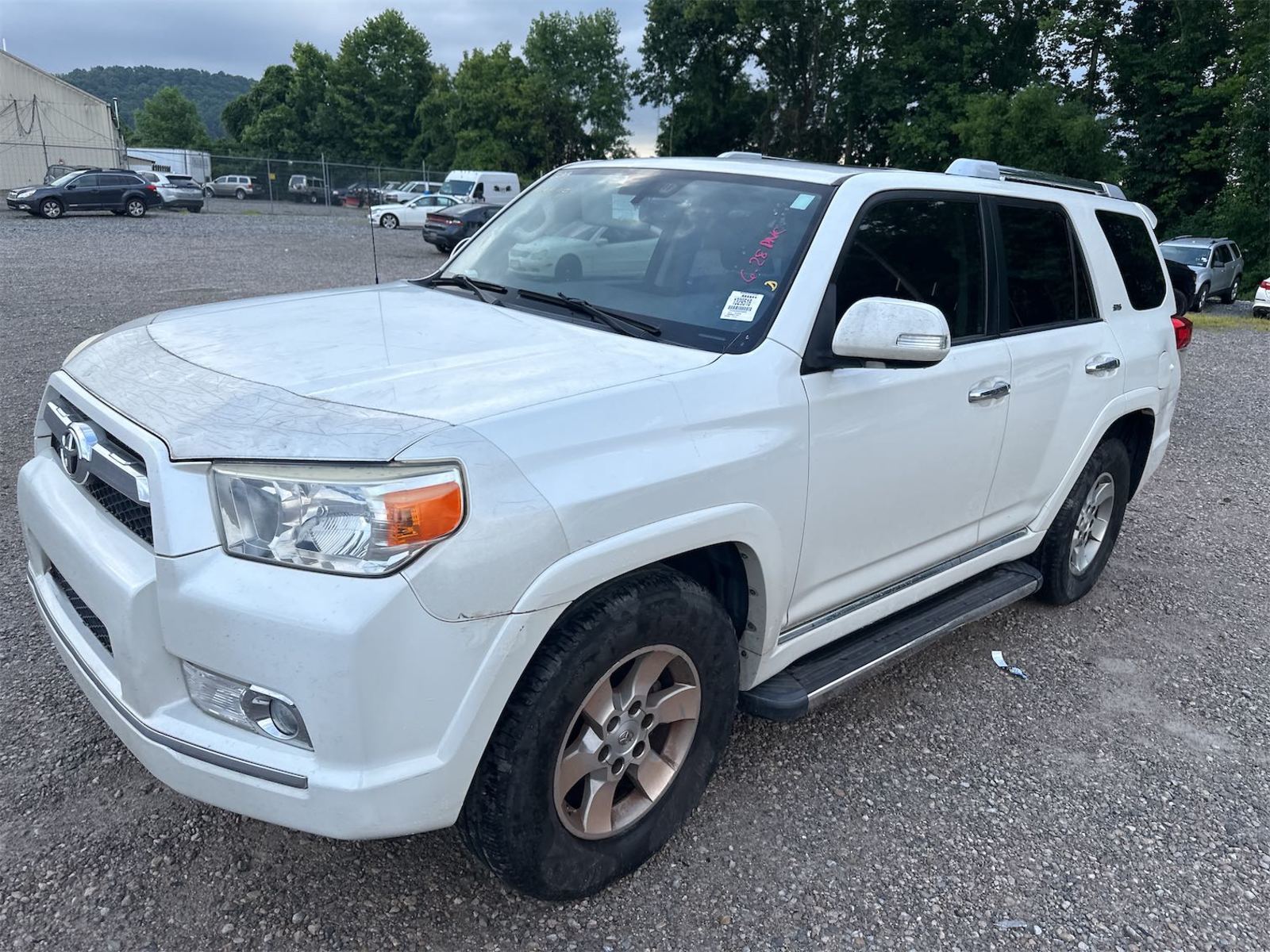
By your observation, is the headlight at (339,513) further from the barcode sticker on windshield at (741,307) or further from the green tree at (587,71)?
the green tree at (587,71)

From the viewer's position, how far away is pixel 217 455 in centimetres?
205

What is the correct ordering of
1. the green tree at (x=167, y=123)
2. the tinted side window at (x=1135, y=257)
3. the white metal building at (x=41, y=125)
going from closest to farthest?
the tinted side window at (x=1135, y=257)
the white metal building at (x=41, y=125)
the green tree at (x=167, y=123)

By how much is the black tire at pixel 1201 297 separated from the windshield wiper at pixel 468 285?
22911mm

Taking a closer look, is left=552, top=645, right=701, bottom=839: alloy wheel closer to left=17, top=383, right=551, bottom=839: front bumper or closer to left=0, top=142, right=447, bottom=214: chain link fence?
left=17, top=383, right=551, bottom=839: front bumper

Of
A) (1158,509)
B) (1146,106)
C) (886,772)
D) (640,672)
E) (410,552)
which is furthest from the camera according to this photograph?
(1146,106)

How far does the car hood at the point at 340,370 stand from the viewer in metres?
2.10

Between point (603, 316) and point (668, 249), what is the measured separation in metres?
0.40

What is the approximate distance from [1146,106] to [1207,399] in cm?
3274

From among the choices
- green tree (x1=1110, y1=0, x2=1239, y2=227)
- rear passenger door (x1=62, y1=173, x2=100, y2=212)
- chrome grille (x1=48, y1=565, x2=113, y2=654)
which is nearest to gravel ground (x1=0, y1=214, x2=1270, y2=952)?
chrome grille (x1=48, y1=565, x2=113, y2=654)

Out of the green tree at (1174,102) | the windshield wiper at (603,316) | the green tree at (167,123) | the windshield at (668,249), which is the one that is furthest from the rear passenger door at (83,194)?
the green tree at (167,123)

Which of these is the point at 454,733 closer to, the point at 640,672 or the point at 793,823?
the point at 640,672

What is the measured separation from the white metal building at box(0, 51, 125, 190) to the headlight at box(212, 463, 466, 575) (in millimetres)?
41797

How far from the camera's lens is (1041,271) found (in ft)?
13.0

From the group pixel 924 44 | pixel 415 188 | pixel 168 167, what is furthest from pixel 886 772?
pixel 168 167
